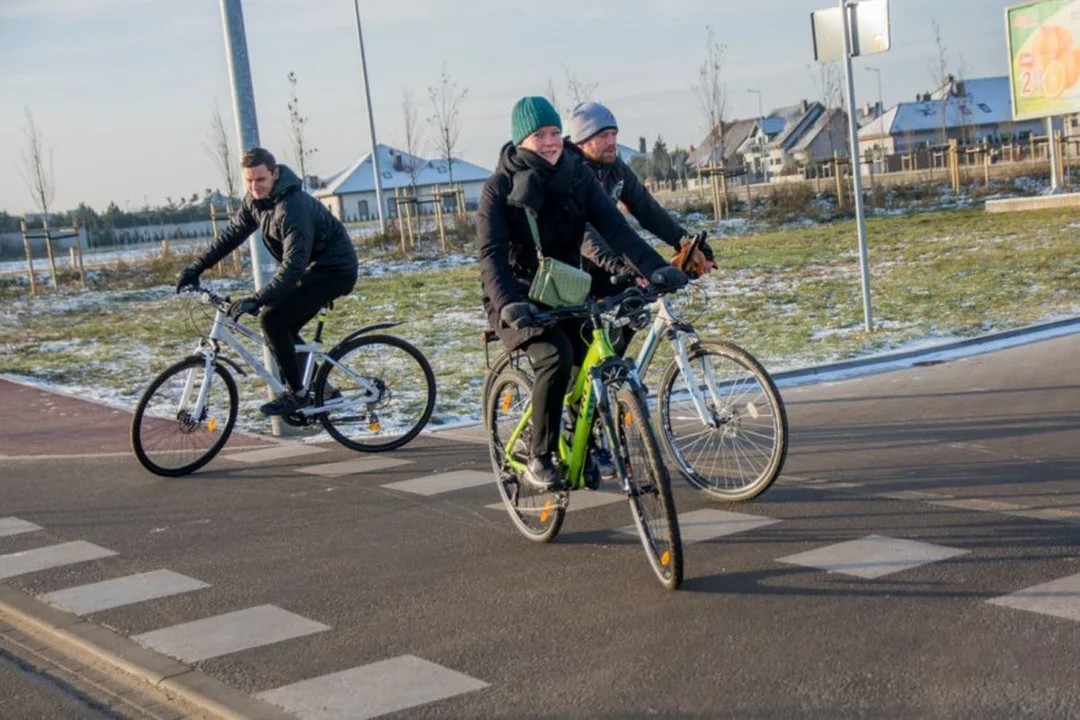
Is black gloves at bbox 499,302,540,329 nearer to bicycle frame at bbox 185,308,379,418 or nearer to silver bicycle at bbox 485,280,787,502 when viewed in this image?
silver bicycle at bbox 485,280,787,502

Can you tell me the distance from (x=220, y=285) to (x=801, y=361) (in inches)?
737

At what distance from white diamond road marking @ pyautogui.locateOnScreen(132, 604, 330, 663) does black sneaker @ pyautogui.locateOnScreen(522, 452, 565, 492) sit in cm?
123

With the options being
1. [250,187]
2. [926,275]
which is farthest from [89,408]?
[926,275]

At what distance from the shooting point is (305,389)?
9180 millimetres

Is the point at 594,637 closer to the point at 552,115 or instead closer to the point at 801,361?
the point at 552,115

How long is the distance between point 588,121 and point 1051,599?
3.77 meters

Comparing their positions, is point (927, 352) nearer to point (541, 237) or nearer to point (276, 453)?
point (276, 453)

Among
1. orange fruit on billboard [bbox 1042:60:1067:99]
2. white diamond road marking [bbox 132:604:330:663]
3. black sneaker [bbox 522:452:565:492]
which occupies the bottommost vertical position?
white diamond road marking [bbox 132:604:330:663]

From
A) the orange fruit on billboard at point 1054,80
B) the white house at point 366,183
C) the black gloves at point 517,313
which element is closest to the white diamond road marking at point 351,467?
the black gloves at point 517,313

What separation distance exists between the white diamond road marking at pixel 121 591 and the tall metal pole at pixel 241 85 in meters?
3.78

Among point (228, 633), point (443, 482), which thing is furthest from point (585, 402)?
point (443, 482)

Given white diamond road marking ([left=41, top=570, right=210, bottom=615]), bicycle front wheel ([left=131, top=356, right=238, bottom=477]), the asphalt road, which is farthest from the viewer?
bicycle front wheel ([left=131, top=356, right=238, bottom=477])

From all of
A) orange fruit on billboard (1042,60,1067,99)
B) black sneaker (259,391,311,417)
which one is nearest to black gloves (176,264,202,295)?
black sneaker (259,391,311,417)

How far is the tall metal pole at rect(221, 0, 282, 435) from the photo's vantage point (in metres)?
10.1
